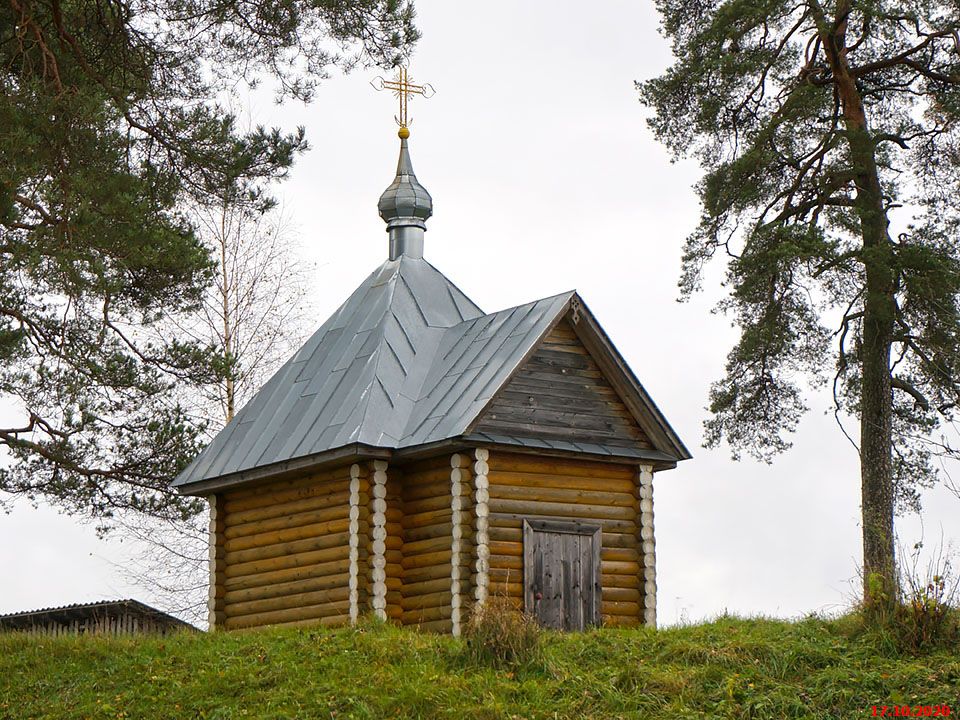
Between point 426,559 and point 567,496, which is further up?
point 567,496

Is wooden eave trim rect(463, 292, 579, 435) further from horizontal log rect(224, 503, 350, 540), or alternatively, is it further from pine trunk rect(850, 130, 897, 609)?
pine trunk rect(850, 130, 897, 609)

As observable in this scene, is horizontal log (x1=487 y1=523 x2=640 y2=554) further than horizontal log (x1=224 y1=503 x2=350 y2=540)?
No

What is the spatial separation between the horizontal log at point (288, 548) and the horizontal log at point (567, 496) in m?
2.02

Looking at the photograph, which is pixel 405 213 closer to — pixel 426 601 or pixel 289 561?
pixel 289 561

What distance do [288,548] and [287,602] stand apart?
27.4 inches

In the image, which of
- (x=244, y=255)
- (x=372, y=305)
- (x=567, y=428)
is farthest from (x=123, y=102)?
(x=244, y=255)

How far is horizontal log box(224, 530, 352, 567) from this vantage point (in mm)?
18203

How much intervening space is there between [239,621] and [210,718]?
5.73 meters

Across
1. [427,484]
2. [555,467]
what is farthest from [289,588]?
[555,467]

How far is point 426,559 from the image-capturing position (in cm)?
1789

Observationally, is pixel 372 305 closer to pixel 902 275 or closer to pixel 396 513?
pixel 396 513

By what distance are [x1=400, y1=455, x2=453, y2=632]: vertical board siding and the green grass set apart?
1.25 m

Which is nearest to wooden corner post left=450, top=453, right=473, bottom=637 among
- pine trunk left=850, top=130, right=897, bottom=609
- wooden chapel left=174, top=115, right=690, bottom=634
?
wooden chapel left=174, top=115, right=690, bottom=634

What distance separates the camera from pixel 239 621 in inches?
778
